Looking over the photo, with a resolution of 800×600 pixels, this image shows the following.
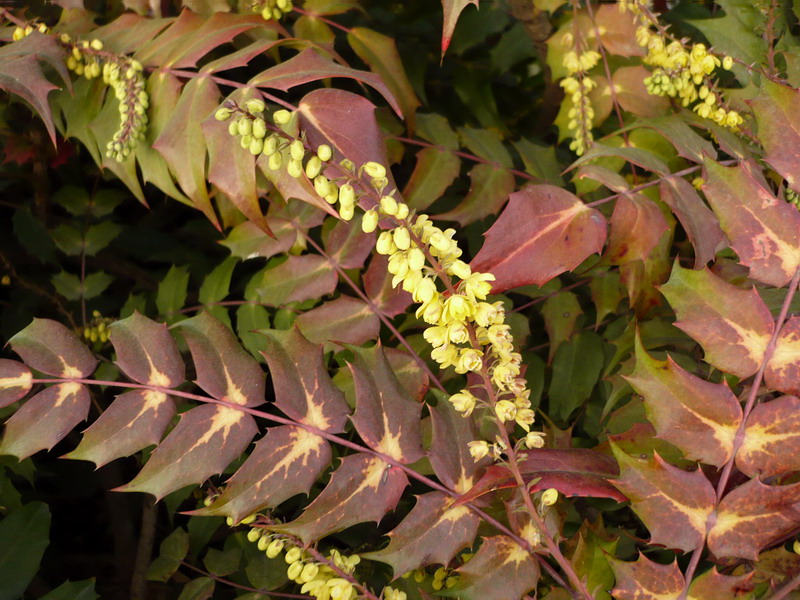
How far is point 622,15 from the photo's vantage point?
1073 mm

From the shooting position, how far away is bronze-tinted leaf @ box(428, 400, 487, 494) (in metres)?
0.65

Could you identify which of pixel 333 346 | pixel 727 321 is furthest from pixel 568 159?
pixel 727 321

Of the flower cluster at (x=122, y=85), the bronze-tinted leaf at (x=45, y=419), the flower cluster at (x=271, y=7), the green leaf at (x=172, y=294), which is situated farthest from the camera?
the green leaf at (x=172, y=294)

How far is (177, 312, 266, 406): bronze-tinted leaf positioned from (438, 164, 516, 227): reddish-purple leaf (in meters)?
0.40

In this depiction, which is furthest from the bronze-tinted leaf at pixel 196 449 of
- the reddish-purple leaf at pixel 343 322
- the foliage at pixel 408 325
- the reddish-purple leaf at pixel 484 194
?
the reddish-purple leaf at pixel 484 194

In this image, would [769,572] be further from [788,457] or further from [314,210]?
[314,210]

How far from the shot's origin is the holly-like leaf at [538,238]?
26.8 inches

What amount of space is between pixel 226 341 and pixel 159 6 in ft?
1.78

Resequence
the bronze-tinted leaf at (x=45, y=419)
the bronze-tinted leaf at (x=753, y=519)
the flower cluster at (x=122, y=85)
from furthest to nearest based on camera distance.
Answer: the flower cluster at (x=122, y=85) → the bronze-tinted leaf at (x=45, y=419) → the bronze-tinted leaf at (x=753, y=519)

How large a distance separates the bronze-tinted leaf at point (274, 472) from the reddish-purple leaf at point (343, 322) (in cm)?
22

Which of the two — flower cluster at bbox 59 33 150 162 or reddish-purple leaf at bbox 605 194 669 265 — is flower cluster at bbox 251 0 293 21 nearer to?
flower cluster at bbox 59 33 150 162

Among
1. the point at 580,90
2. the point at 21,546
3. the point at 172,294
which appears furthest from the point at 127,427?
the point at 580,90

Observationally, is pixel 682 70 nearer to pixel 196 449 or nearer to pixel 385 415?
pixel 385 415

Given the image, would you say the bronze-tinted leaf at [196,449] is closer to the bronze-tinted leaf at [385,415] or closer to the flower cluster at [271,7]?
the bronze-tinted leaf at [385,415]
